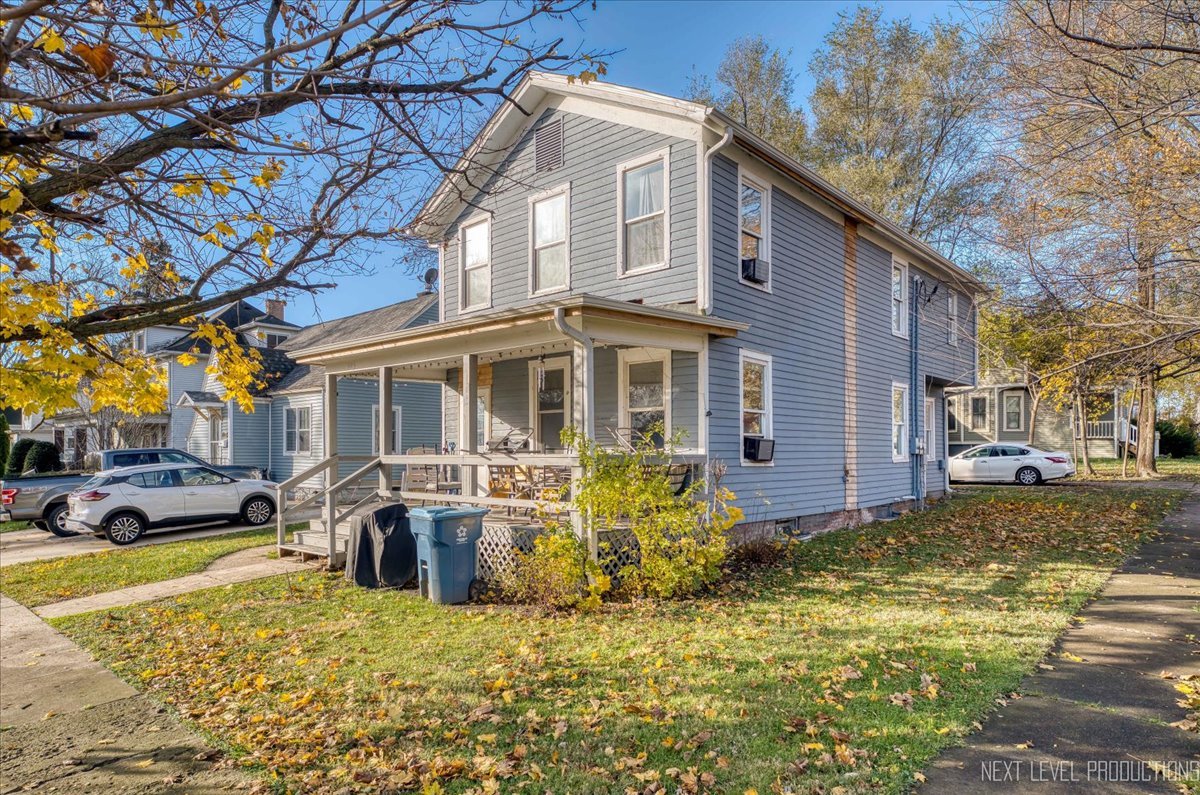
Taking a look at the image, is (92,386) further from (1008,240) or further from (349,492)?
(349,492)

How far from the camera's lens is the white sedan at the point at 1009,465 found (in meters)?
23.2

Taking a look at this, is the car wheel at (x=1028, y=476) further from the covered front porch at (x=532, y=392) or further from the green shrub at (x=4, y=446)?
the green shrub at (x=4, y=446)

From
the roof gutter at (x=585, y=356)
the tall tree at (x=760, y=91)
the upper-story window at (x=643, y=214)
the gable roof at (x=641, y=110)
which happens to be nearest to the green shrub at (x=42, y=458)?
the gable roof at (x=641, y=110)

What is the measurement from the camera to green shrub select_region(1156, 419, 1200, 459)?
36344 millimetres

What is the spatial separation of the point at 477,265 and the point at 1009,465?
20.4m

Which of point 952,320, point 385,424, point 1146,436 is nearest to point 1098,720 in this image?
point 385,424

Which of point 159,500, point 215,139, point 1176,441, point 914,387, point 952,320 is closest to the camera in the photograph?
point 215,139

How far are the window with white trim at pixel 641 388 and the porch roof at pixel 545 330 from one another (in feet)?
3.74

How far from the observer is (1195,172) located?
7312 mm

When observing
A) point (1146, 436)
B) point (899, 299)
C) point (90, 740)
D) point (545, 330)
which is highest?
point (899, 299)

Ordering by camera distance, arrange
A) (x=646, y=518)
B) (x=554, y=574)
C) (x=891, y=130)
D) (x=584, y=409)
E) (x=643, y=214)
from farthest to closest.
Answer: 1. (x=891, y=130)
2. (x=643, y=214)
3. (x=584, y=409)
4. (x=646, y=518)
5. (x=554, y=574)

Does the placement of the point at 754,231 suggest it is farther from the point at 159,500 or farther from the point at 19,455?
the point at 19,455

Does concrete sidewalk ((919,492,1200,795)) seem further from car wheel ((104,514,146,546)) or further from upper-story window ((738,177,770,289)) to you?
car wheel ((104,514,146,546))

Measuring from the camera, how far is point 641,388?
10.8 metres
